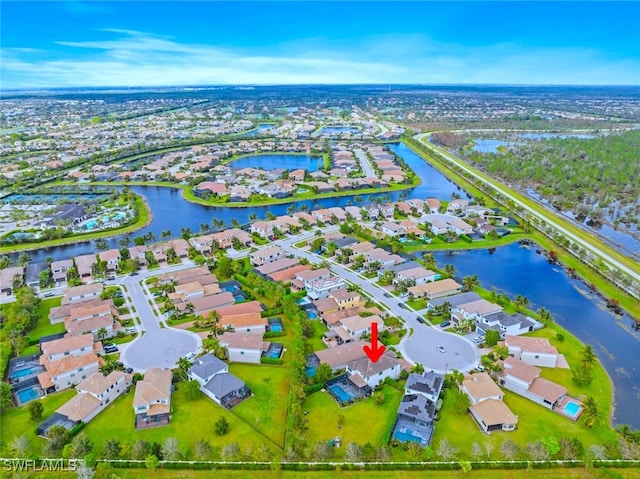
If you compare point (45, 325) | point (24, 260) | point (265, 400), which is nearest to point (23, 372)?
point (45, 325)

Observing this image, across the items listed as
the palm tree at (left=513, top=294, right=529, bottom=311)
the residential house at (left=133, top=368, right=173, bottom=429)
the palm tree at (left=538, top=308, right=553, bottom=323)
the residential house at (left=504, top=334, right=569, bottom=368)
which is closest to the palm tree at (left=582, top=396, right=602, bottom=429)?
the residential house at (left=504, top=334, right=569, bottom=368)

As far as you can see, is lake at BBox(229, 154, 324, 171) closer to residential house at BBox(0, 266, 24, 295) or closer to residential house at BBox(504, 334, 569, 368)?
residential house at BBox(0, 266, 24, 295)

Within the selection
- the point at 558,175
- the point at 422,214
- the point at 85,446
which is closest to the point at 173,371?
the point at 85,446

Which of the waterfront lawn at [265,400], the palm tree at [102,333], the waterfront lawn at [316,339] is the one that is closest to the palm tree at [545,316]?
the waterfront lawn at [316,339]

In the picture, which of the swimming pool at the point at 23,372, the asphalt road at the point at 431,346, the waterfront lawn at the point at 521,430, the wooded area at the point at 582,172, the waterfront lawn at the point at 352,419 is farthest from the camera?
the wooded area at the point at 582,172

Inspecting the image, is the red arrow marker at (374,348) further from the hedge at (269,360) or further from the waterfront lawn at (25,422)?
the waterfront lawn at (25,422)

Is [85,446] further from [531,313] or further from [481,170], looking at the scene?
[481,170]

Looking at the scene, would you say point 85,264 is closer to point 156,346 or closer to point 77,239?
point 77,239
